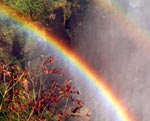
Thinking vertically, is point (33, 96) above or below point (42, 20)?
below

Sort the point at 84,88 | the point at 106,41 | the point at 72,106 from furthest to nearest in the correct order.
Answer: the point at 106,41 → the point at 84,88 → the point at 72,106

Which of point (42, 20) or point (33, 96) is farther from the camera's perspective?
point (42, 20)

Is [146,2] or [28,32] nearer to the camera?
[28,32]

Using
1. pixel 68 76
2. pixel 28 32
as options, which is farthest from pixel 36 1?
pixel 68 76

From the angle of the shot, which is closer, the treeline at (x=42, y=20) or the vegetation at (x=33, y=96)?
the vegetation at (x=33, y=96)

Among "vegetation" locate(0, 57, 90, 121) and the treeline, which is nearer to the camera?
"vegetation" locate(0, 57, 90, 121)

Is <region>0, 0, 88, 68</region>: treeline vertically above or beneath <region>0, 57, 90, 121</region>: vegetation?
above

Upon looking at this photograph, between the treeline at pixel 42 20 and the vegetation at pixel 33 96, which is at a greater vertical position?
the treeline at pixel 42 20

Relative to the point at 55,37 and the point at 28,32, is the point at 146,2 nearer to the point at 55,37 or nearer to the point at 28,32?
the point at 55,37
